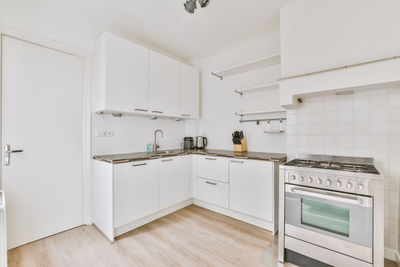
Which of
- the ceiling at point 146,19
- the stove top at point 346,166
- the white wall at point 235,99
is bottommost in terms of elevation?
the stove top at point 346,166

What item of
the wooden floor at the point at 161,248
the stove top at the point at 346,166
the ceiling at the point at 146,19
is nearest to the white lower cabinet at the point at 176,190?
the wooden floor at the point at 161,248

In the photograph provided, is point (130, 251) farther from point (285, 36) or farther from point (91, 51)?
point (285, 36)

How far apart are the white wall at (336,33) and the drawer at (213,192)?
5.32ft

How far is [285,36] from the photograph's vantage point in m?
1.97

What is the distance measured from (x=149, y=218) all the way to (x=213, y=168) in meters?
1.07

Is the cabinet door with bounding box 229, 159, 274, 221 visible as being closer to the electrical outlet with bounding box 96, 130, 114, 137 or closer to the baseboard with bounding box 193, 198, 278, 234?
the baseboard with bounding box 193, 198, 278, 234

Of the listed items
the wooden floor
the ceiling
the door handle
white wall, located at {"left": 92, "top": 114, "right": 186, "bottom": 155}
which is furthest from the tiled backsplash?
the door handle

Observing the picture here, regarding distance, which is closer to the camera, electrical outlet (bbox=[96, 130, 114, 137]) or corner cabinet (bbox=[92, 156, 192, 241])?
corner cabinet (bbox=[92, 156, 192, 241])

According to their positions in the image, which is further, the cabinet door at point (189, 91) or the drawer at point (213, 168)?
the cabinet door at point (189, 91)

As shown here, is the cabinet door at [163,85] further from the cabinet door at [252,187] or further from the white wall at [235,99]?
the cabinet door at [252,187]

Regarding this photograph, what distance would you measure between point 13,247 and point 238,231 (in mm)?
2336

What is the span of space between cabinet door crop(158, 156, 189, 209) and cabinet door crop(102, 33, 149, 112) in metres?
0.83

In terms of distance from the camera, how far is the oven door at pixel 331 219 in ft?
4.33

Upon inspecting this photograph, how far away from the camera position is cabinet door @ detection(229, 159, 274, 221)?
2082 millimetres
